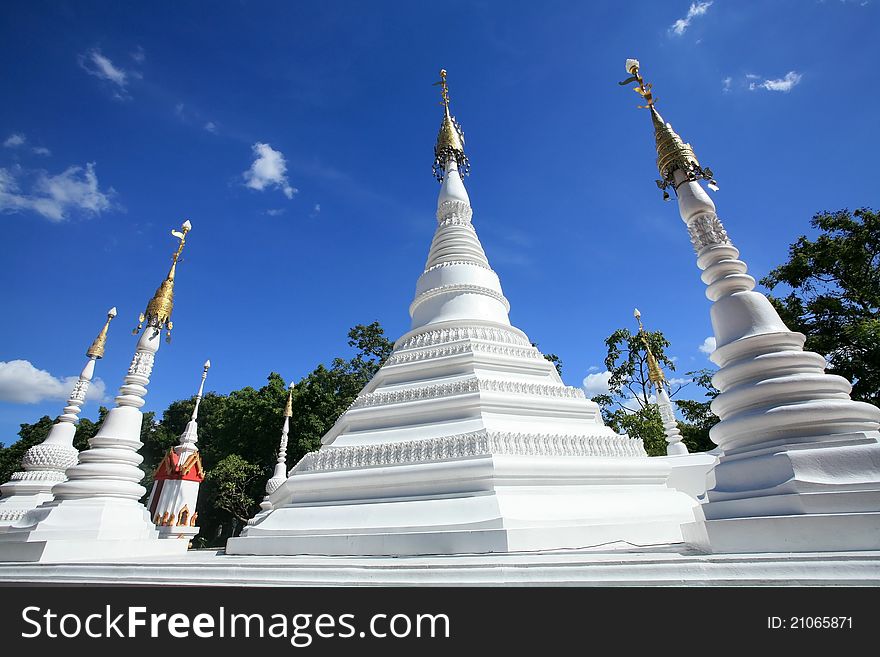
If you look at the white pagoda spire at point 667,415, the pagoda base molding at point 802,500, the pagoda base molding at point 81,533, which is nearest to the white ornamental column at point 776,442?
the pagoda base molding at point 802,500

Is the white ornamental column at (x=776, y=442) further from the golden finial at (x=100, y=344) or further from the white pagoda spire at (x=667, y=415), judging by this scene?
the golden finial at (x=100, y=344)

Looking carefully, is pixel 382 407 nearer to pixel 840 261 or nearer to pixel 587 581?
pixel 587 581

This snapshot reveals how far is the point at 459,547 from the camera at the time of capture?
5062 millimetres

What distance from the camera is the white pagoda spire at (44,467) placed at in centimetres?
1048

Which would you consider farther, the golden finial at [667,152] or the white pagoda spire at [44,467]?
the white pagoda spire at [44,467]

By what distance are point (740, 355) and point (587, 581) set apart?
2721 mm

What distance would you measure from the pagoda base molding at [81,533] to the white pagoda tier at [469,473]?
1.66m

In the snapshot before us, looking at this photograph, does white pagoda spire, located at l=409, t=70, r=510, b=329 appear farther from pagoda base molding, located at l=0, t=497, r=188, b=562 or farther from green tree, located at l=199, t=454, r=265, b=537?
green tree, located at l=199, t=454, r=265, b=537

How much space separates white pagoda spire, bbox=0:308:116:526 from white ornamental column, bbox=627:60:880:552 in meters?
14.0

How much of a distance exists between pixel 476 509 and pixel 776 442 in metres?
3.32

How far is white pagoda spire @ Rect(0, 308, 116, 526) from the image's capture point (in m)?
10.5

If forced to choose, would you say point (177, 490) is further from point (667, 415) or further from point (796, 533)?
point (796, 533)

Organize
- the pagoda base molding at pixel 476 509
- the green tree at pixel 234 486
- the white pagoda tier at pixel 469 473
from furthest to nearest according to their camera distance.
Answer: the green tree at pixel 234 486, the white pagoda tier at pixel 469 473, the pagoda base molding at pixel 476 509
